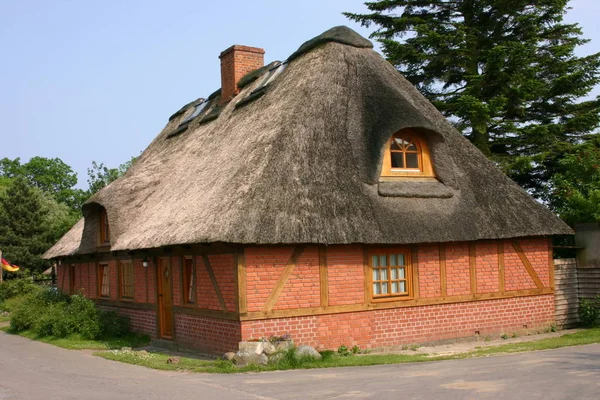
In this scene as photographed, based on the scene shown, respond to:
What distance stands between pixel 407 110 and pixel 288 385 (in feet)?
22.9

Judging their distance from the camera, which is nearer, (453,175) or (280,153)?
(280,153)

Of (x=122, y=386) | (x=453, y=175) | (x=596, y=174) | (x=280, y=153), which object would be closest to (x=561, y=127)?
(x=596, y=174)

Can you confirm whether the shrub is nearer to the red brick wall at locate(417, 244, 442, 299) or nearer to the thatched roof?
the thatched roof

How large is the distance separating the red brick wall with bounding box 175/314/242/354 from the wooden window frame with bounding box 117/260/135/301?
11.2ft

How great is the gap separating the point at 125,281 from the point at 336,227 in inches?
344

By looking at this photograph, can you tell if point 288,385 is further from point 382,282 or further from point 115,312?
point 115,312

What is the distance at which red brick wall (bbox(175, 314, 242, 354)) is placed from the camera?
13086 millimetres

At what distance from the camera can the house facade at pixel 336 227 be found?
1298 centimetres

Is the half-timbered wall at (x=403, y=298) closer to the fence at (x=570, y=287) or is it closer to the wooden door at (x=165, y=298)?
the fence at (x=570, y=287)

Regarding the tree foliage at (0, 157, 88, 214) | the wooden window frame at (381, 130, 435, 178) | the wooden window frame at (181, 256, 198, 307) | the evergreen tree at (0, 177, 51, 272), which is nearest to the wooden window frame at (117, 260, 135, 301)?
the wooden window frame at (181, 256, 198, 307)

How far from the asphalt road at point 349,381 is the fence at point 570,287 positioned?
3784 millimetres

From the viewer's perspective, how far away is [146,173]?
19375 millimetres

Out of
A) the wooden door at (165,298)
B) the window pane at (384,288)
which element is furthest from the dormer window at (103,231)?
the window pane at (384,288)

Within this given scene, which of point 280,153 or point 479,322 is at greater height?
point 280,153
